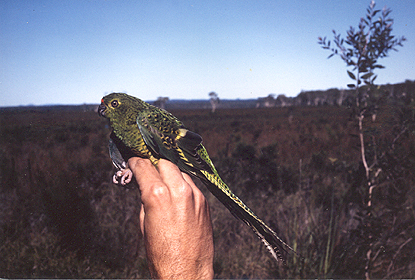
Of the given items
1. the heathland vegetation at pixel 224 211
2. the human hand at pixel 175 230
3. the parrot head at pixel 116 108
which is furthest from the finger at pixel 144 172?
the heathland vegetation at pixel 224 211

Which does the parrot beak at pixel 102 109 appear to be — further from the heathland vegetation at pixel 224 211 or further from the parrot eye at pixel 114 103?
the heathland vegetation at pixel 224 211

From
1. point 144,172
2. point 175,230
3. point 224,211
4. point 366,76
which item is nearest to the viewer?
point 175,230

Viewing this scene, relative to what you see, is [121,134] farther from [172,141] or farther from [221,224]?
[221,224]

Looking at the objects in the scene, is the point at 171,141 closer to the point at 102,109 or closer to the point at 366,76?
the point at 102,109

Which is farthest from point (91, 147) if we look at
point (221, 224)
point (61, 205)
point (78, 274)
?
point (221, 224)

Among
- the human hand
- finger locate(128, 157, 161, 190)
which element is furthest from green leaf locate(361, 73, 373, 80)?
finger locate(128, 157, 161, 190)

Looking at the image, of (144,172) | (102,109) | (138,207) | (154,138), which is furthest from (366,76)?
(138,207)
